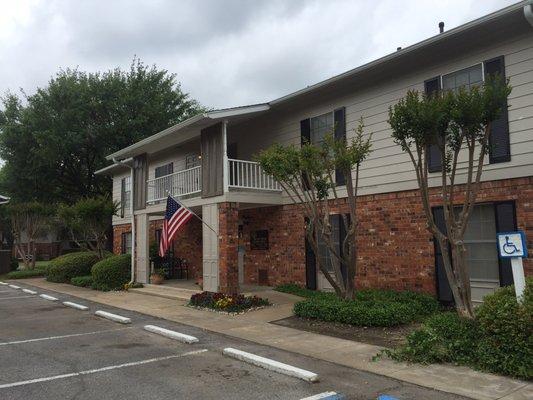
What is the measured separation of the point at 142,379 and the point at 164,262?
505 inches

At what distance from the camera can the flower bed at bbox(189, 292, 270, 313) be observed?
11.2m

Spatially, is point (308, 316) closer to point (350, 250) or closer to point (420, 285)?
point (350, 250)

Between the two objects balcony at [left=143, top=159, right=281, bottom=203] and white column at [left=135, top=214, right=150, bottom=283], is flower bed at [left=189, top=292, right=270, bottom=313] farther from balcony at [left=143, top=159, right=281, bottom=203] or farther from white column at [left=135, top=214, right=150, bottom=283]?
white column at [left=135, top=214, right=150, bottom=283]

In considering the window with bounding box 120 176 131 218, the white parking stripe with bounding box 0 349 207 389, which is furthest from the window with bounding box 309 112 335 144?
the window with bounding box 120 176 131 218

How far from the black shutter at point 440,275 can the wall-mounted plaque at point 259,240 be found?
5.90 metres

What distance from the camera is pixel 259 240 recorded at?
15.2 meters

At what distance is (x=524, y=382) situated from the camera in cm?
554

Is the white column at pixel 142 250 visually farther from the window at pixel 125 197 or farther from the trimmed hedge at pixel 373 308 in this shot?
the trimmed hedge at pixel 373 308

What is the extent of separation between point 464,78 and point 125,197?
17294mm

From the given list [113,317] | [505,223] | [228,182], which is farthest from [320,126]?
[113,317]

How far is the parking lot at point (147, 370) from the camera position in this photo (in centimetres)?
546

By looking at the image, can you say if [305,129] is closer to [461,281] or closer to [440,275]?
[440,275]

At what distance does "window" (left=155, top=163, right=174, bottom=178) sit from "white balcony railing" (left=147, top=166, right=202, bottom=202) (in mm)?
2156

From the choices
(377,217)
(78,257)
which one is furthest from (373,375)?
(78,257)
